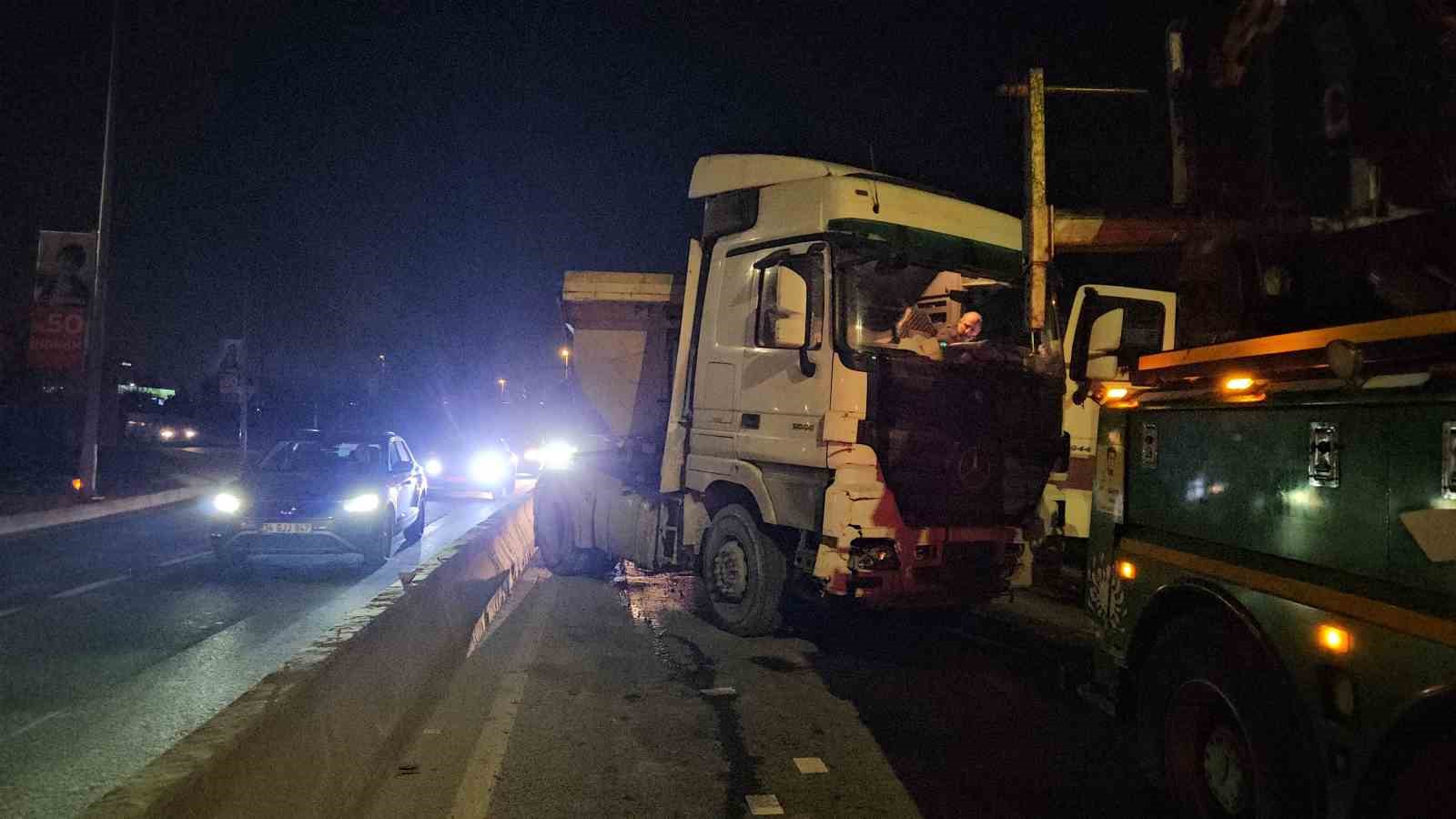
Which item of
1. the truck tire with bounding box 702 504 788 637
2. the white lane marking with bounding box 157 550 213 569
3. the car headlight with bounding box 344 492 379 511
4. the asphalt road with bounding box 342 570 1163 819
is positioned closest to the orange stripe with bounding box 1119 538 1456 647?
the asphalt road with bounding box 342 570 1163 819

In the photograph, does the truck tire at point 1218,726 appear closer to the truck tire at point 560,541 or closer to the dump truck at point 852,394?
the dump truck at point 852,394

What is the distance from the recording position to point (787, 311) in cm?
661

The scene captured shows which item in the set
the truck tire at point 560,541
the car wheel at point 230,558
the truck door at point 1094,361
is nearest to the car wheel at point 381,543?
the car wheel at point 230,558

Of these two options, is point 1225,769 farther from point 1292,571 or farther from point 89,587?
point 89,587

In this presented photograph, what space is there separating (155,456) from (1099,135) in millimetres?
36607

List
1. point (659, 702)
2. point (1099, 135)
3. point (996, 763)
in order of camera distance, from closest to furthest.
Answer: point (996, 763), point (659, 702), point (1099, 135)

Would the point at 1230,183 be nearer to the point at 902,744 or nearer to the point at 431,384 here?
the point at 902,744

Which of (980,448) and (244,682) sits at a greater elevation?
(980,448)

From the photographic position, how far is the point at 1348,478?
2.95 meters

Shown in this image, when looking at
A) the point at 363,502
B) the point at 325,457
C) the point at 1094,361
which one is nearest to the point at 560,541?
the point at 363,502

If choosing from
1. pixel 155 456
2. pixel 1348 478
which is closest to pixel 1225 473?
pixel 1348 478

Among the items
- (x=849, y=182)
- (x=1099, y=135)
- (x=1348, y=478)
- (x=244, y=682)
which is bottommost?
(x=244, y=682)

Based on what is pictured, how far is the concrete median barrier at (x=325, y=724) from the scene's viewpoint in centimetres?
281

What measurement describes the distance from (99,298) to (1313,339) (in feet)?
73.3
